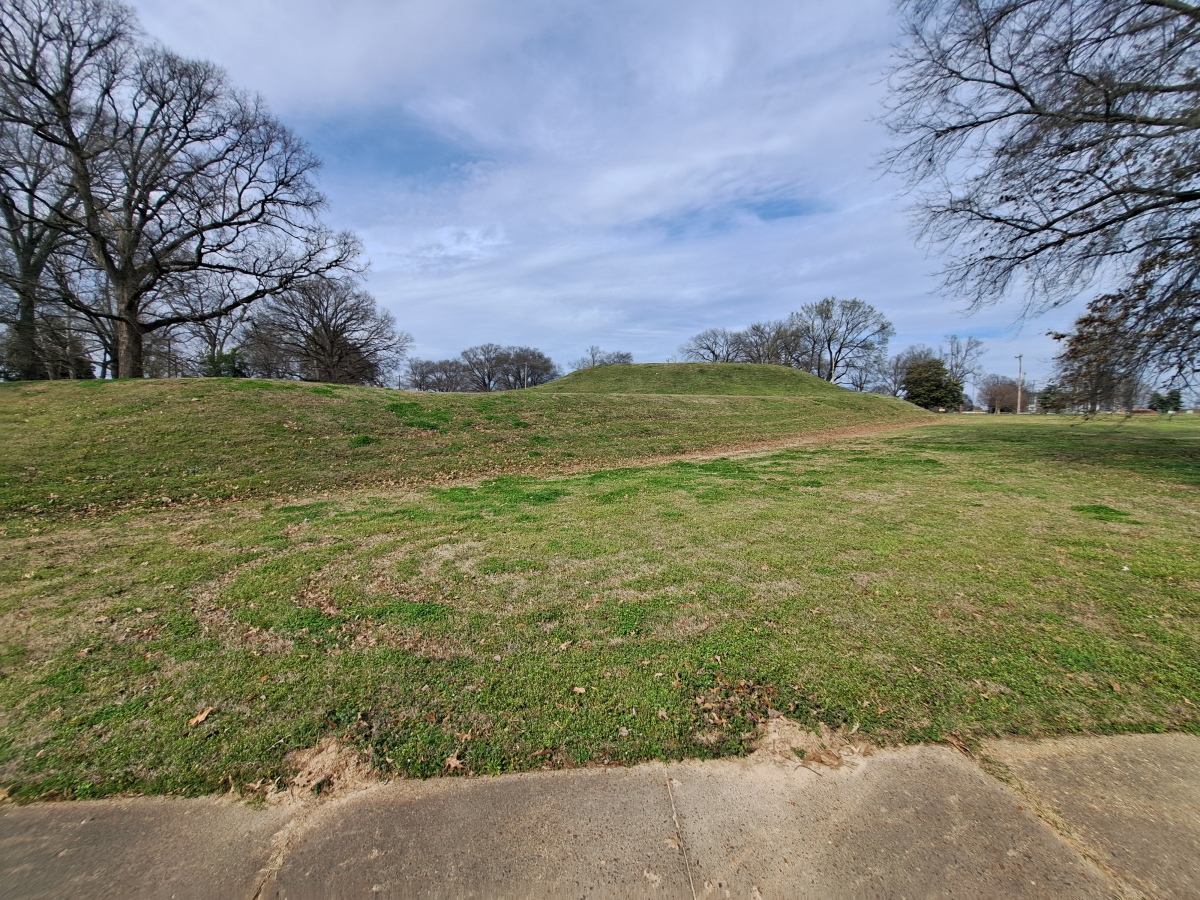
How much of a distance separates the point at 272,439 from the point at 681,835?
1319 centimetres

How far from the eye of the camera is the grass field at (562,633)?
266 cm

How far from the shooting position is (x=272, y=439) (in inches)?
463

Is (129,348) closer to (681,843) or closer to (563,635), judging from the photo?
(563,635)

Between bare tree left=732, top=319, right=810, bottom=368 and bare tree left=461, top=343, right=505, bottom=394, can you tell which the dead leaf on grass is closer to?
bare tree left=732, top=319, right=810, bottom=368

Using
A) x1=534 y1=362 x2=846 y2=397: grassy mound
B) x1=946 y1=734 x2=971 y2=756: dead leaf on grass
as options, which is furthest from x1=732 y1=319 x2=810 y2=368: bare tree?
x1=946 y1=734 x2=971 y2=756: dead leaf on grass

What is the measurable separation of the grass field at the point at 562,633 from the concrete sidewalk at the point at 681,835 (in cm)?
21

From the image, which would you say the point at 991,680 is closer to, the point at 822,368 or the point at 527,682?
the point at 527,682

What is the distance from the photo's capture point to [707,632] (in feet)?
12.2

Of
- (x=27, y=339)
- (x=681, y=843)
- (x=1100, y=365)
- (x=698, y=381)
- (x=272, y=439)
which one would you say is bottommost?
(x=681, y=843)

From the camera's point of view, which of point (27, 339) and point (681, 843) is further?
point (27, 339)

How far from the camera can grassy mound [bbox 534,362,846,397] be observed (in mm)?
39906

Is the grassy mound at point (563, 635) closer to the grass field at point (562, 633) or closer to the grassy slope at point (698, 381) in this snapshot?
the grass field at point (562, 633)

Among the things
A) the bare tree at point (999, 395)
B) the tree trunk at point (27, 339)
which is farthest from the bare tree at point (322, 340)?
the bare tree at point (999, 395)

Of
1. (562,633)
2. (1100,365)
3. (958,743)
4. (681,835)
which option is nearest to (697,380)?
(1100,365)
